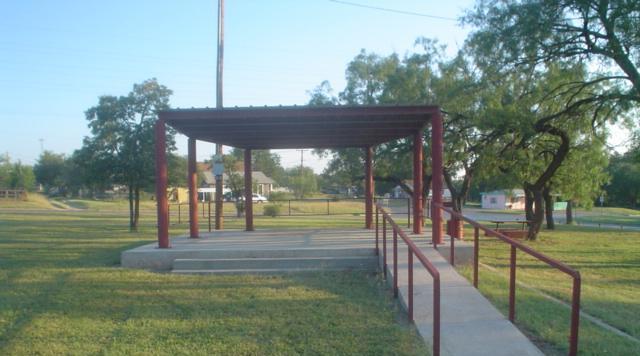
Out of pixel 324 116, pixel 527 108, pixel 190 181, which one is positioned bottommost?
pixel 190 181

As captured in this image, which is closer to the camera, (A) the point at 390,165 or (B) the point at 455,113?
(B) the point at 455,113

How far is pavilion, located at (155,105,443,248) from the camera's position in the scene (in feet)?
31.4

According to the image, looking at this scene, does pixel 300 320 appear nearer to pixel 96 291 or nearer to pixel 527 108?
pixel 96 291

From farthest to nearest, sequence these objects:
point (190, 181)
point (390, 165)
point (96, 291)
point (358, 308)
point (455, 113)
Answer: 1. point (390, 165)
2. point (455, 113)
3. point (190, 181)
4. point (96, 291)
5. point (358, 308)

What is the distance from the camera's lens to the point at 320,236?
39.3 feet

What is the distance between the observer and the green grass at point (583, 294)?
504 centimetres

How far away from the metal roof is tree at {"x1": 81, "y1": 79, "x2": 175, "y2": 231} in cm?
636

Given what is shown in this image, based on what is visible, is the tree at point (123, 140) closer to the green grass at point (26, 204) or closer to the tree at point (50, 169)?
the green grass at point (26, 204)

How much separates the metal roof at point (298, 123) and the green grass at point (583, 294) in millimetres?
3429

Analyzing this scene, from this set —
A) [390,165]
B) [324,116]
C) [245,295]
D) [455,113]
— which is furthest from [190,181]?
[390,165]

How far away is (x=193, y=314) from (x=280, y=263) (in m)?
3.17

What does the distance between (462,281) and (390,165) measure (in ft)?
49.7

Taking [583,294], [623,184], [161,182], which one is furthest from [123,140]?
[623,184]

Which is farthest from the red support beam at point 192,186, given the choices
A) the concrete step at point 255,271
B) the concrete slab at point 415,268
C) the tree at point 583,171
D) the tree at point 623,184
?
the tree at point 623,184
